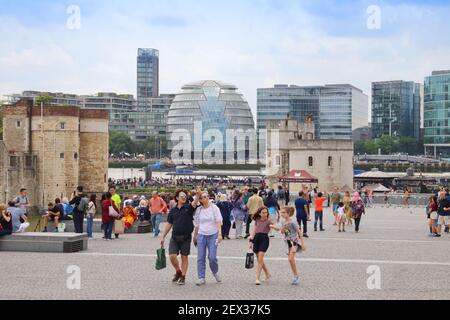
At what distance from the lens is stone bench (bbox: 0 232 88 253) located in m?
17.6

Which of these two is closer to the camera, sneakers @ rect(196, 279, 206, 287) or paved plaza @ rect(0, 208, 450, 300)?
paved plaza @ rect(0, 208, 450, 300)

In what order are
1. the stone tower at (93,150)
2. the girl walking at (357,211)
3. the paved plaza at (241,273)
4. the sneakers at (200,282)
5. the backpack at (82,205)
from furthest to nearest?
the stone tower at (93,150) → the girl walking at (357,211) → the backpack at (82,205) → the sneakers at (200,282) → the paved plaza at (241,273)

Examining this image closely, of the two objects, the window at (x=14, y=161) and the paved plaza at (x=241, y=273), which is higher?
the window at (x=14, y=161)

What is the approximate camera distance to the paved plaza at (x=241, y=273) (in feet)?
41.1

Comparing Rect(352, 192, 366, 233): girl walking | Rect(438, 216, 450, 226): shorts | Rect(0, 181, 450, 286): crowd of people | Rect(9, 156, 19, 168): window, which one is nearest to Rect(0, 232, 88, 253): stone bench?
Rect(0, 181, 450, 286): crowd of people

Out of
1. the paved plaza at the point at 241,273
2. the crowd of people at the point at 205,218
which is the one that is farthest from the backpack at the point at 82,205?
the paved plaza at the point at 241,273

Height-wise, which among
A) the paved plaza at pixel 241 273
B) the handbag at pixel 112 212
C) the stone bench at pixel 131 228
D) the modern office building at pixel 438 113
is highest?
the modern office building at pixel 438 113

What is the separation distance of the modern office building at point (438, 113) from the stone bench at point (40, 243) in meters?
150

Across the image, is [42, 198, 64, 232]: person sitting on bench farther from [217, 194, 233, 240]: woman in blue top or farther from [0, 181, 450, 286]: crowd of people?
[217, 194, 233, 240]: woman in blue top

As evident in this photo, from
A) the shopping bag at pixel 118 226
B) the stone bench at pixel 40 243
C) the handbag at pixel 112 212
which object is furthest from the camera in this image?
the shopping bag at pixel 118 226

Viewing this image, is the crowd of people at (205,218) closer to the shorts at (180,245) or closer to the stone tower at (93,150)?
the shorts at (180,245)

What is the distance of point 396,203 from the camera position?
46.9 metres

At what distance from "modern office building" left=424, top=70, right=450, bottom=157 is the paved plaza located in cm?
14524
